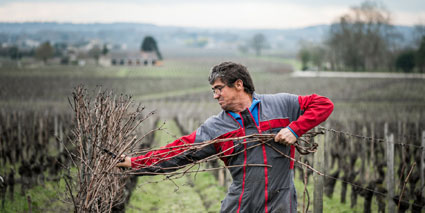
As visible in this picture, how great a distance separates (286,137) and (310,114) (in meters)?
0.23

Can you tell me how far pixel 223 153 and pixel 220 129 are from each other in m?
0.19

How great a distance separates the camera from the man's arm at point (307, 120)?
2.92 meters

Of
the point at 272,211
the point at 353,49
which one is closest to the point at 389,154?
the point at 272,211

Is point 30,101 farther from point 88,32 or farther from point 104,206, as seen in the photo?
point 88,32

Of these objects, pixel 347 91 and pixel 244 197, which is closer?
pixel 244 197

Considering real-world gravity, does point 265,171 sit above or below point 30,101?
above

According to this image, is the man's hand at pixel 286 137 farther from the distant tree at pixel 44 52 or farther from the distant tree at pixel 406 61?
the distant tree at pixel 44 52

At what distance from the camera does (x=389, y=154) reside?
649 cm

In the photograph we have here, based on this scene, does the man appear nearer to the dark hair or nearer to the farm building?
the dark hair

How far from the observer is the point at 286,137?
2912 mm

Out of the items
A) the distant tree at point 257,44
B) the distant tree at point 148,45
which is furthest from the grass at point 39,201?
the distant tree at point 257,44

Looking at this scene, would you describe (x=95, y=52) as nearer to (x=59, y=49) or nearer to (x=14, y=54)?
(x=59, y=49)

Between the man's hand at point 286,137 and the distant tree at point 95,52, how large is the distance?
7510 centimetres

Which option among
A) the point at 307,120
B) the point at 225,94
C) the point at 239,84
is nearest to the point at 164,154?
the point at 225,94
